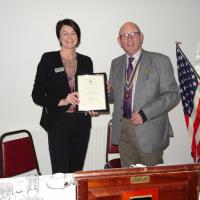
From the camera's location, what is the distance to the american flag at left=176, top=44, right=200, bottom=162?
12.1 ft

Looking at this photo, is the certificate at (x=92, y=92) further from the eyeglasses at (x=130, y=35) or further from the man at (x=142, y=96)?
the eyeglasses at (x=130, y=35)

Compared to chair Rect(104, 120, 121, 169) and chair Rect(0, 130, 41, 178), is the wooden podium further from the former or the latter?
chair Rect(104, 120, 121, 169)

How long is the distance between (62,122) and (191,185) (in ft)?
6.63

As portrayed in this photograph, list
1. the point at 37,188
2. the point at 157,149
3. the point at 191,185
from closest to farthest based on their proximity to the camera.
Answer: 1. the point at 191,185
2. the point at 37,188
3. the point at 157,149

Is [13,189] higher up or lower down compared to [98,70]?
lower down

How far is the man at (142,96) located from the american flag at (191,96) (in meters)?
0.48

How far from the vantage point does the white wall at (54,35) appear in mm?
3875

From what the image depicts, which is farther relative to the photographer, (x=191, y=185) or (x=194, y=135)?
(x=194, y=135)

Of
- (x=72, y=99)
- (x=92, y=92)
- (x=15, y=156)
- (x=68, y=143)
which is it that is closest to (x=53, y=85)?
(x=72, y=99)

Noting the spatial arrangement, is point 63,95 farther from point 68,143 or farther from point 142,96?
point 142,96

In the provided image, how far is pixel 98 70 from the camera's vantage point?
4219 mm

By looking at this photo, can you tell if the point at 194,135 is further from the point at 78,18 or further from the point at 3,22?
the point at 3,22

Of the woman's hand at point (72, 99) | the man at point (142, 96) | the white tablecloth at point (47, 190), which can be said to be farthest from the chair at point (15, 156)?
the man at point (142, 96)

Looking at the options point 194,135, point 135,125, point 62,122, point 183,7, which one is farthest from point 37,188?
point 183,7
